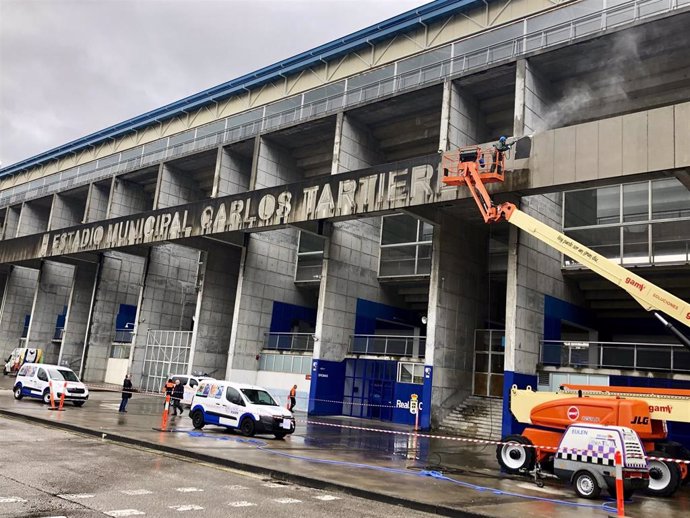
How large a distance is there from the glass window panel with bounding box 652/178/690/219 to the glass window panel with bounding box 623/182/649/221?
0.35m

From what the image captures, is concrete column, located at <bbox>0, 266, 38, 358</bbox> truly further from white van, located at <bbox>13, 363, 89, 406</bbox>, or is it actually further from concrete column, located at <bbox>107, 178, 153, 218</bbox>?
white van, located at <bbox>13, 363, 89, 406</bbox>

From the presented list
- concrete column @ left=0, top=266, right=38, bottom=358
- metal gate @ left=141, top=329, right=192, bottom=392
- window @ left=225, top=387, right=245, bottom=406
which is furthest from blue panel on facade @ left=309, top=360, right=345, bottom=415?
concrete column @ left=0, top=266, right=38, bottom=358

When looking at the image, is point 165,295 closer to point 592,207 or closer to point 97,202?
point 97,202

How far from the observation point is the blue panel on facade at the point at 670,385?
20.2 meters

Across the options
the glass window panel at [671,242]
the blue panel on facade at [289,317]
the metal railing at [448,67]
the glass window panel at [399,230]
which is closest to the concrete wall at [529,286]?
the glass window panel at [671,242]

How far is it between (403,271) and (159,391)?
750 inches

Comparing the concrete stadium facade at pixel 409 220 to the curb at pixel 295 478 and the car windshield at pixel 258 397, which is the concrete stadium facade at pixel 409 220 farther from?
the curb at pixel 295 478

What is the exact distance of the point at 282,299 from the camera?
37406 mm

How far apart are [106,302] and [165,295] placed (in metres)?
6.72

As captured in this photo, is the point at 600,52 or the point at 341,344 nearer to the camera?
the point at 600,52

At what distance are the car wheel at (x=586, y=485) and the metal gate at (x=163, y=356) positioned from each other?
2970cm

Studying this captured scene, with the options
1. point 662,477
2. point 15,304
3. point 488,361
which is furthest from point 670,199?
point 15,304

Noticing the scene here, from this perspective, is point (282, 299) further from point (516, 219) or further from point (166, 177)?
point (516, 219)

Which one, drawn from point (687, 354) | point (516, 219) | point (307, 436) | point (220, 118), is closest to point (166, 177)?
point (220, 118)
